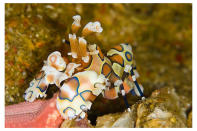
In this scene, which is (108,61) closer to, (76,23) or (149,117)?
(76,23)

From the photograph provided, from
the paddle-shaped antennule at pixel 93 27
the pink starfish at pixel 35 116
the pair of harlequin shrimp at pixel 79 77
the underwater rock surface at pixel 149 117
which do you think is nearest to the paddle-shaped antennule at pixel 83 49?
the pair of harlequin shrimp at pixel 79 77

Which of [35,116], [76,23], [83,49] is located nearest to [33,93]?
[35,116]

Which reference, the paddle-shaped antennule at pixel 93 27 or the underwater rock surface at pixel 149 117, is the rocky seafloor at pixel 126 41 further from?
the paddle-shaped antennule at pixel 93 27

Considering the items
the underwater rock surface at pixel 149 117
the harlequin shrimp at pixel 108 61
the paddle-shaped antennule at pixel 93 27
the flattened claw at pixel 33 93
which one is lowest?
the underwater rock surface at pixel 149 117

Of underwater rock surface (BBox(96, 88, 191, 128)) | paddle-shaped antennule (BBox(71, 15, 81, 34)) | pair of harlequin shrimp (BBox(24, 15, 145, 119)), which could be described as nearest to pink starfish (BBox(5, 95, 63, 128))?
pair of harlequin shrimp (BBox(24, 15, 145, 119))
